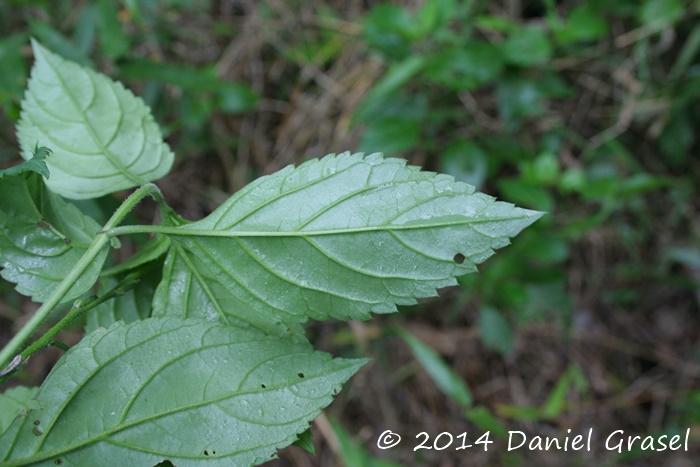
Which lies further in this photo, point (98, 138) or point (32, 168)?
point (98, 138)

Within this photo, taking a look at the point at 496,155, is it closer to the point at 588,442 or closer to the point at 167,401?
the point at 588,442

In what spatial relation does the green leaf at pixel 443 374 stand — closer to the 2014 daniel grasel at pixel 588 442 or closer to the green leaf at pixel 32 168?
the 2014 daniel grasel at pixel 588 442

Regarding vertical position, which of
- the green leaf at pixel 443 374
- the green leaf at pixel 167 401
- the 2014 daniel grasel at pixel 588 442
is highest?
the green leaf at pixel 167 401

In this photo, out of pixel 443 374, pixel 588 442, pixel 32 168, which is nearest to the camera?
pixel 32 168

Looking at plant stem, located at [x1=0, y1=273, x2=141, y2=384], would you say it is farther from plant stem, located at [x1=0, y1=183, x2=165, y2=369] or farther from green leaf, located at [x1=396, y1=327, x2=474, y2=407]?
green leaf, located at [x1=396, y1=327, x2=474, y2=407]

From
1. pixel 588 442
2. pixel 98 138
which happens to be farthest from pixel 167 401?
pixel 588 442

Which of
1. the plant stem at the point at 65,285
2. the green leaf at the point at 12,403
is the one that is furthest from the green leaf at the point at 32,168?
the green leaf at the point at 12,403
